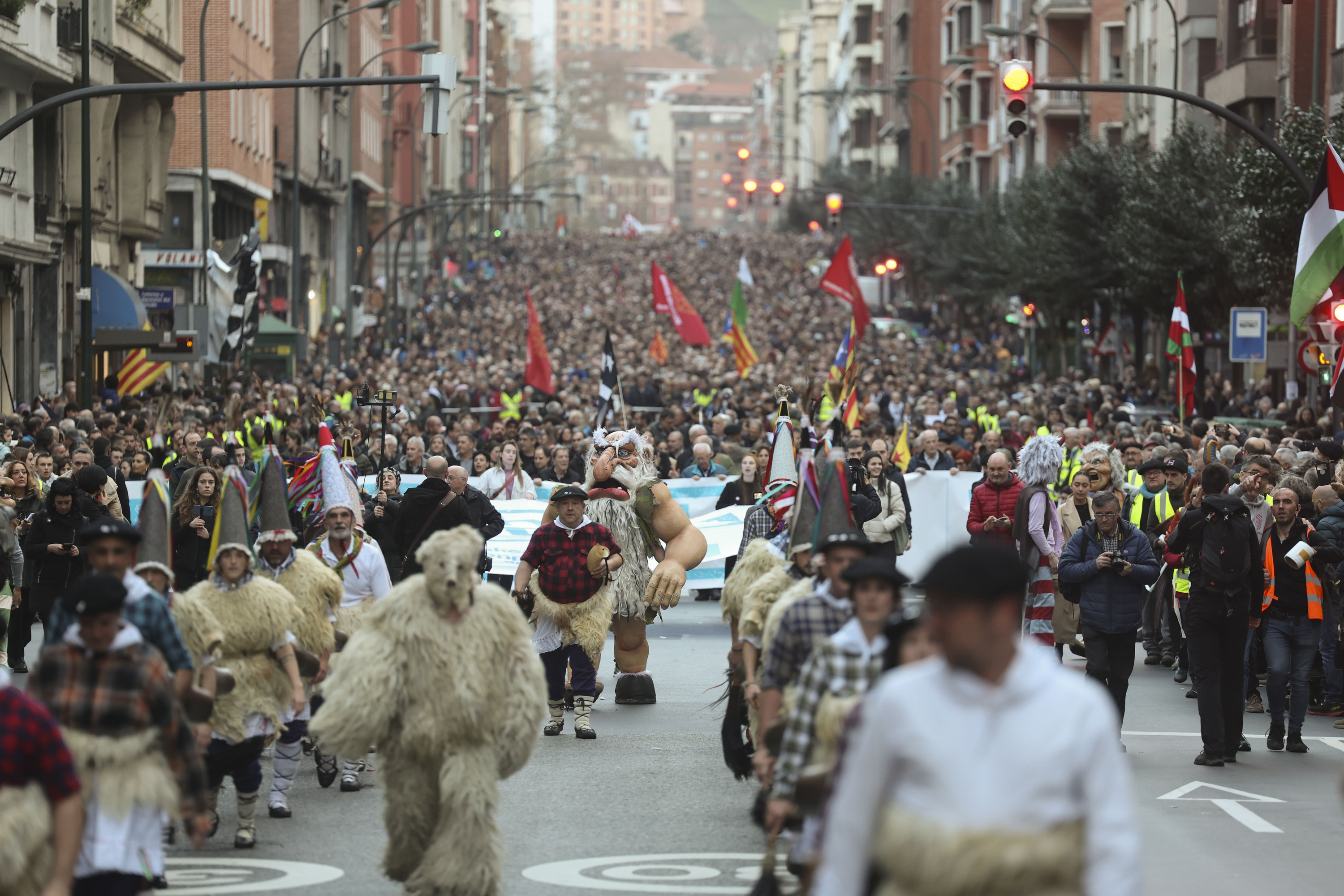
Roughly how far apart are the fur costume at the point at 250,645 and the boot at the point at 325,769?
1883 mm

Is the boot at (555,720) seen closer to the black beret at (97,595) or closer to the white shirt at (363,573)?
the white shirt at (363,573)

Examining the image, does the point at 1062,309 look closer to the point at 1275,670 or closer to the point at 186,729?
the point at 1275,670

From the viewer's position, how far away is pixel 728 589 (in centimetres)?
988

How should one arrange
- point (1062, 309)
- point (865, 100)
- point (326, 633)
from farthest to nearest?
1. point (865, 100)
2. point (1062, 309)
3. point (326, 633)

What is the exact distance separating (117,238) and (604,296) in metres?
39.5

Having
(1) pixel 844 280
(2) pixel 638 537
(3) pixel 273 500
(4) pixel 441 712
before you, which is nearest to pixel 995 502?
(2) pixel 638 537

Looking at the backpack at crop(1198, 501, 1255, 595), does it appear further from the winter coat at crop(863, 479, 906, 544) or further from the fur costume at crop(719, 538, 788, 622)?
the winter coat at crop(863, 479, 906, 544)

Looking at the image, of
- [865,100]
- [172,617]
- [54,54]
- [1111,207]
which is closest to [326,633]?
[172,617]

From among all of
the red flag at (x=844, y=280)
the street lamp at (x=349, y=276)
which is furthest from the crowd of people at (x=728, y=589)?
the street lamp at (x=349, y=276)

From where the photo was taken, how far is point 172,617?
23.3ft

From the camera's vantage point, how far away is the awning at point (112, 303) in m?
32.4

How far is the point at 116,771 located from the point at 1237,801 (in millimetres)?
6346

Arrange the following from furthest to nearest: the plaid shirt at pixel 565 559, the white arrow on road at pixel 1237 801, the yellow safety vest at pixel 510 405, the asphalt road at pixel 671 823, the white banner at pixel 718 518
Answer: the yellow safety vest at pixel 510 405 → the white banner at pixel 718 518 → the plaid shirt at pixel 565 559 → the white arrow on road at pixel 1237 801 → the asphalt road at pixel 671 823

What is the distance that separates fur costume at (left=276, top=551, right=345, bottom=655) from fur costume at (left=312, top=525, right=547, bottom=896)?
6.23ft
